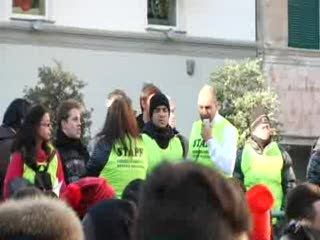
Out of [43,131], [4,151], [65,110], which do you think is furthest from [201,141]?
[4,151]

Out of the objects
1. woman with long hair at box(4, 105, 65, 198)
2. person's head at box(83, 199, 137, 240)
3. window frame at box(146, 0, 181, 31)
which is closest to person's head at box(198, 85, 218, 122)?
woman with long hair at box(4, 105, 65, 198)

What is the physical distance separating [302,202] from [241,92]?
48.9 ft

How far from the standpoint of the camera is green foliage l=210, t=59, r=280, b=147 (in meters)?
20.7

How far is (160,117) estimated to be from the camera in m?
9.33

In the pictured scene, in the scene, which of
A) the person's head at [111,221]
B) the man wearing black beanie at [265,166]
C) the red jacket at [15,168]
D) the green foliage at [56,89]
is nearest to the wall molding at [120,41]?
the green foliage at [56,89]

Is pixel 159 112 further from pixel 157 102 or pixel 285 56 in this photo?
pixel 285 56

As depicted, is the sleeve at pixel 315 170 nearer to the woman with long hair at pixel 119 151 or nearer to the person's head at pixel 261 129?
the person's head at pixel 261 129

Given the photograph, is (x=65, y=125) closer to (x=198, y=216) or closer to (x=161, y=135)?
(x=161, y=135)

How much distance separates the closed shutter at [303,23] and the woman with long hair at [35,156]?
16613mm

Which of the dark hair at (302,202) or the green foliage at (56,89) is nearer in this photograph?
the dark hair at (302,202)

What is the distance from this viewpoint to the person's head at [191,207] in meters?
3.06

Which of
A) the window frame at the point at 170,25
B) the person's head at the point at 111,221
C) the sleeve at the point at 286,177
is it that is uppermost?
the window frame at the point at 170,25

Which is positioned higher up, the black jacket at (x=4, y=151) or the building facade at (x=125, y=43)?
the building facade at (x=125, y=43)

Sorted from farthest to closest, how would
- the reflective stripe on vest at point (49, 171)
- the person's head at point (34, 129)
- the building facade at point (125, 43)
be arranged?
the building facade at point (125, 43) → the person's head at point (34, 129) → the reflective stripe on vest at point (49, 171)
